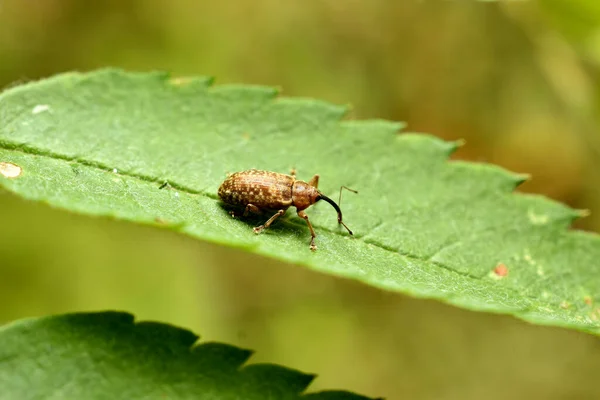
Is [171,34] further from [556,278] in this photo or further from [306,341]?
[556,278]

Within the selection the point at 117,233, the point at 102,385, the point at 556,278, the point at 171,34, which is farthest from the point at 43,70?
the point at 556,278

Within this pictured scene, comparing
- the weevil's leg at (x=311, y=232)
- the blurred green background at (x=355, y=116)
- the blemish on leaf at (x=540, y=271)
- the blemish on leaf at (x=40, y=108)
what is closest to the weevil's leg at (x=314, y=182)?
the weevil's leg at (x=311, y=232)

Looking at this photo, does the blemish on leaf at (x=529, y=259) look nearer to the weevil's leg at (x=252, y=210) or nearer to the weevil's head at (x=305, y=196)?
the weevil's head at (x=305, y=196)

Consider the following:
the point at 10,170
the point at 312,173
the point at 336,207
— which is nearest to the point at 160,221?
the point at 10,170

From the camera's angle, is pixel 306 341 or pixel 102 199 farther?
pixel 306 341

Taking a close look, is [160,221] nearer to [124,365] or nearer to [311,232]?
[124,365]

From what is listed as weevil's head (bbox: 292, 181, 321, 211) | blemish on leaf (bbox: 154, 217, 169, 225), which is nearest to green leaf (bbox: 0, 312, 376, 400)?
blemish on leaf (bbox: 154, 217, 169, 225)

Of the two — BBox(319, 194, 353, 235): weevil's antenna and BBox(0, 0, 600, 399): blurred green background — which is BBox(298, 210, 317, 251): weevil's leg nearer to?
BBox(319, 194, 353, 235): weevil's antenna

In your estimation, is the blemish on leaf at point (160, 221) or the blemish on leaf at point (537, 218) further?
the blemish on leaf at point (537, 218)
